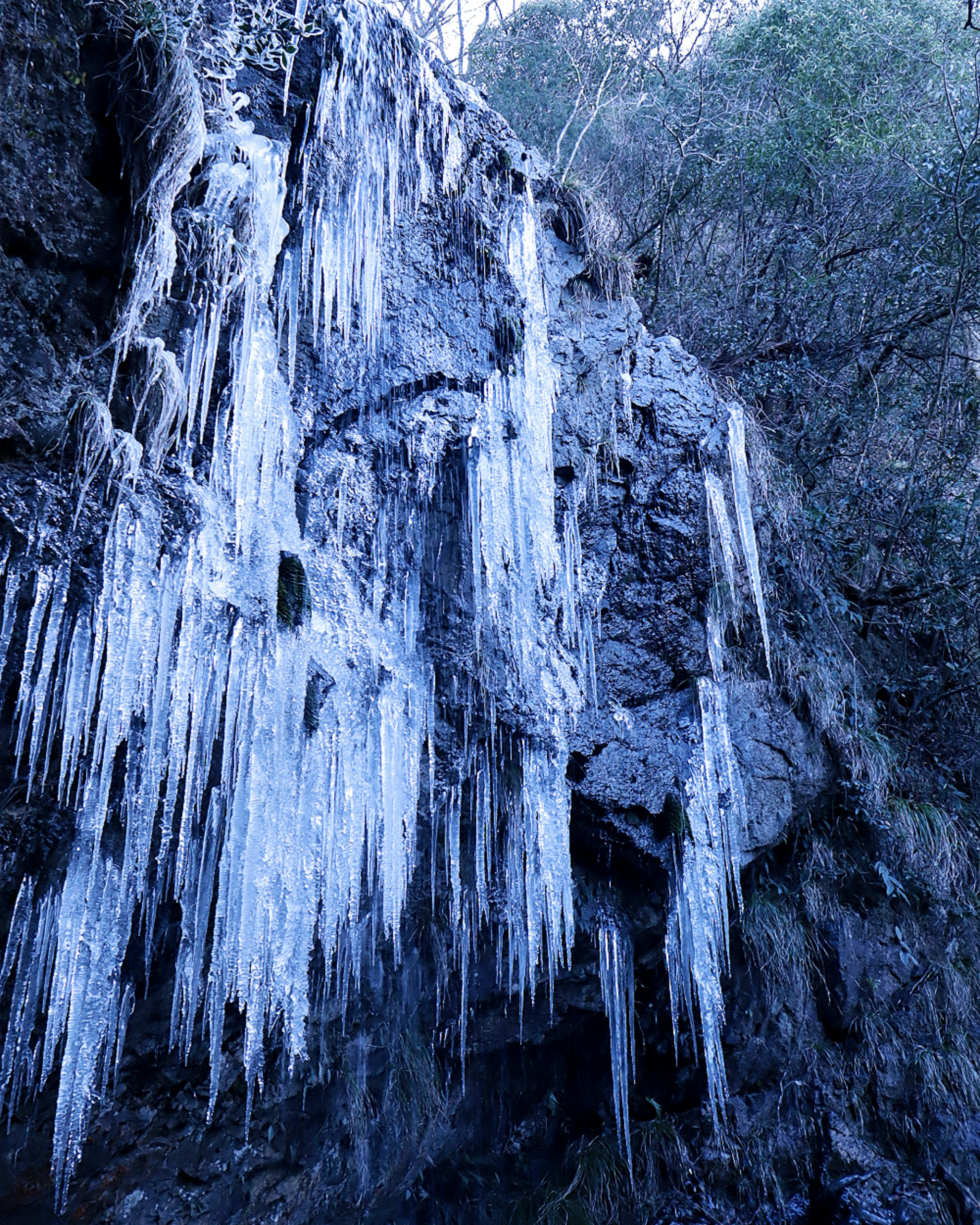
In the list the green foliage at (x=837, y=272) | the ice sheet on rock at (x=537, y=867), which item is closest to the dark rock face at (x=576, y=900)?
the ice sheet on rock at (x=537, y=867)

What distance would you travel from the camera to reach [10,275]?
3.01 meters

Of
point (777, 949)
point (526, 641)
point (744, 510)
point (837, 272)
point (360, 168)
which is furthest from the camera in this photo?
point (837, 272)

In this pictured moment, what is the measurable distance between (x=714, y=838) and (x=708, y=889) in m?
0.28

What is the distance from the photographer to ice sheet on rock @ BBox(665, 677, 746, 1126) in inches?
176

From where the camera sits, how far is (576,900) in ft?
14.6

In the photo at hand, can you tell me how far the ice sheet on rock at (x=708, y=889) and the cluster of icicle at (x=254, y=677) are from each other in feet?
2.35

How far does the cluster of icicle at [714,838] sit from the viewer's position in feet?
14.7

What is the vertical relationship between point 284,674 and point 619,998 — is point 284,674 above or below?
above

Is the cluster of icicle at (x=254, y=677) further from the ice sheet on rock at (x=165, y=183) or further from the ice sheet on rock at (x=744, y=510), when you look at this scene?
the ice sheet on rock at (x=744, y=510)

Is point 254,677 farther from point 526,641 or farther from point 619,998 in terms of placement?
point 619,998

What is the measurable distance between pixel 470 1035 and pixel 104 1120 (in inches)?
72.6

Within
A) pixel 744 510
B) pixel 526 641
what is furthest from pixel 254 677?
pixel 744 510

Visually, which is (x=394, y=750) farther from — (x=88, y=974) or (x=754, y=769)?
(x=754, y=769)

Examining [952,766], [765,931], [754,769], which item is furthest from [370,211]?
[952,766]
